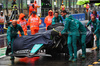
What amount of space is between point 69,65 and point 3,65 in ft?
7.48

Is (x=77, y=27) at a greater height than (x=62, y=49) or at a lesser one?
greater

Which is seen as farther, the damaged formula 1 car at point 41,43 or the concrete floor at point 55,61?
the damaged formula 1 car at point 41,43

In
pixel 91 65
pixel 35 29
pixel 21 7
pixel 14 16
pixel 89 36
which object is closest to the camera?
pixel 91 65

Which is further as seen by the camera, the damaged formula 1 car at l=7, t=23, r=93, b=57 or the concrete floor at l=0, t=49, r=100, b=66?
the damaged formula 1 car at l=7, t=23, r=93, b=57

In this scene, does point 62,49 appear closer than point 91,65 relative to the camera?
No

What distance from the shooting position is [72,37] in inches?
409

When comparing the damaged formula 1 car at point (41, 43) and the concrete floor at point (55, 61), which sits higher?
the damaged formula 1 car at point (41, 43)

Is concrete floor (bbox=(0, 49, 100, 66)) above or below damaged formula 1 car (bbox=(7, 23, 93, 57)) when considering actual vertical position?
below

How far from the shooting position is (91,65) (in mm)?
9617

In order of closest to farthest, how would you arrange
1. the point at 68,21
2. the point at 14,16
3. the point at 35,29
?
the point at 68,21, the point at 35,29, the point at 14,16

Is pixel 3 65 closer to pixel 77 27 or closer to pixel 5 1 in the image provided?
pixel 77 27

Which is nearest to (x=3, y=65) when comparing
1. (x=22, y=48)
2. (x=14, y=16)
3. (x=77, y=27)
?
(x=22, y=48)

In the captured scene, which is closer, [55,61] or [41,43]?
[41,43]

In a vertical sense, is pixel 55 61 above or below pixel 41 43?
below
